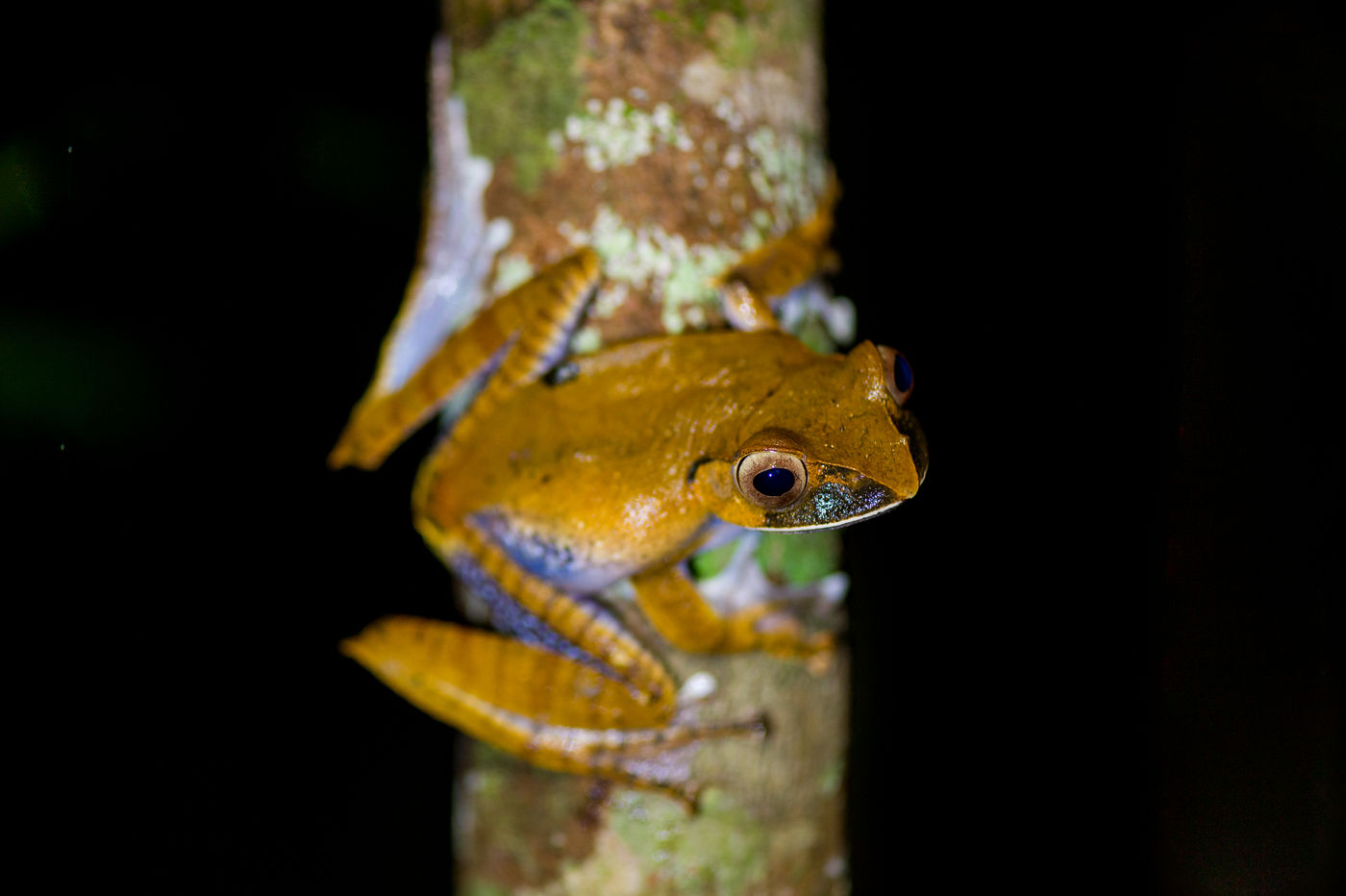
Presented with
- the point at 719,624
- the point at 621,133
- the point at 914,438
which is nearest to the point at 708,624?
the point at 719,624

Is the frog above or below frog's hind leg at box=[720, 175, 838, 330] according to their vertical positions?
below

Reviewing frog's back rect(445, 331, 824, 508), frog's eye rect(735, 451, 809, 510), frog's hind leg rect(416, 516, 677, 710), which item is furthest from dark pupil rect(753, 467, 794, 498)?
frog's hind leg rect(416, 516, 677, 710)

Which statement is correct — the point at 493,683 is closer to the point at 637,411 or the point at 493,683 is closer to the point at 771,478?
the point at 637,411

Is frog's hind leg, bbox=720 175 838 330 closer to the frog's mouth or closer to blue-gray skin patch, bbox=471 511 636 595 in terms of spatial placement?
the frog's mouth

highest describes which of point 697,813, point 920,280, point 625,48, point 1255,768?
point 625,48

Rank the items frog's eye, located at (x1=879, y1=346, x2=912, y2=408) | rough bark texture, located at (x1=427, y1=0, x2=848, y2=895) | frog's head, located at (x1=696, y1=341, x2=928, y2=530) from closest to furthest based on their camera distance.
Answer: frog's head, located at (x1=696, y1=341, x2=928, y2=530)
frog's eye, located at (x1=879, y1=346, x2=912, y2=408)
rough bark texture, located at (x1=427, y1=0, x2=848, y2=895)


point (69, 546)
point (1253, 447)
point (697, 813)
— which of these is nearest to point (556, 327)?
point (697, 813)

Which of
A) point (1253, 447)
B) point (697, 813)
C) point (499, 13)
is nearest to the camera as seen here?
point (697, 813)

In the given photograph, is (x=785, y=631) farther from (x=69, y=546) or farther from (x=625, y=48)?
(x=69, y=546)
